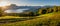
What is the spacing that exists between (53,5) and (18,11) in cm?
75

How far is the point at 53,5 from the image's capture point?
106 inches

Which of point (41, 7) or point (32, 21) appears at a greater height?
point (41, 7)

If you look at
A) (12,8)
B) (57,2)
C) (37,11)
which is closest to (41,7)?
(37,11)

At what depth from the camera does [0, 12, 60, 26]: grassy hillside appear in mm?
2598

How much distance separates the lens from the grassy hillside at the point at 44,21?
2.60 metres

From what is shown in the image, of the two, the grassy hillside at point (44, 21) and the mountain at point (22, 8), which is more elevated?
the mountain at point (22, 8)

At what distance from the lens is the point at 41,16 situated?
267 cm

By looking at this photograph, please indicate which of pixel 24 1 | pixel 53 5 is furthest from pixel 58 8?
pixel 24 1

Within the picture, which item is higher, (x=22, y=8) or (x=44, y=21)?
(x=22, y=8)

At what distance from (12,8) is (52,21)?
0.87m

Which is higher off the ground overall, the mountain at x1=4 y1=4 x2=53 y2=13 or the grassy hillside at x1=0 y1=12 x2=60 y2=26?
the mountain at x1=4 y1=4 x2=53 y2=13

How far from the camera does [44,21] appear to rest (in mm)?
2639

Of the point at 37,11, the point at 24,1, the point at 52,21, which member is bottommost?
the point at 52,21

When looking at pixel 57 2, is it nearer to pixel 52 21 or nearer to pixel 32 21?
pixel 52 21
